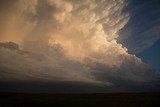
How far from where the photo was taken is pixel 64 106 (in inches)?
2783

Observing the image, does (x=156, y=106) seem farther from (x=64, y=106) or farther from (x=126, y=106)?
Answer: (x=64, y=106)

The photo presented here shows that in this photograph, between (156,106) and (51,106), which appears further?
(51,106)

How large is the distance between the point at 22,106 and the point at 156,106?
33861 mm

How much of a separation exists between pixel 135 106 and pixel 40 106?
24.7 metres

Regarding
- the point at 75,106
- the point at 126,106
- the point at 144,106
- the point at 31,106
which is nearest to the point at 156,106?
the point at 144,106

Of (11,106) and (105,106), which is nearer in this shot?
(11,106)

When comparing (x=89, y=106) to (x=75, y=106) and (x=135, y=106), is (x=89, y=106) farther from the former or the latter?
(x=135, y=106)

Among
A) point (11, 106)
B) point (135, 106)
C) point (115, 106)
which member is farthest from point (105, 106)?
point (11, 106)

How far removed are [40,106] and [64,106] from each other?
634cm

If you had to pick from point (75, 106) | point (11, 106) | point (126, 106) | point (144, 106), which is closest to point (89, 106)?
point (75, 106)

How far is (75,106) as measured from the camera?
6900 cm

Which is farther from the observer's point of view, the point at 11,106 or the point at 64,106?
the point at 64,106

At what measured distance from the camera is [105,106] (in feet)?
230

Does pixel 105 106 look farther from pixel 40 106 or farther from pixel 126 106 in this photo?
pixel 40 106
